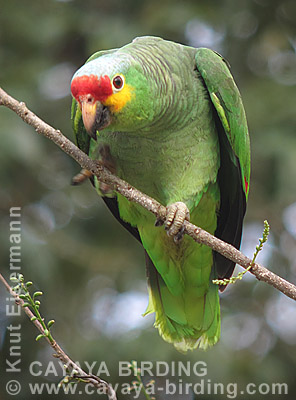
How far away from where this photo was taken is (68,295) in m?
4.26

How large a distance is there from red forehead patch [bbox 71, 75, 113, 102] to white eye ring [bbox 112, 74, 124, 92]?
2 centimetres

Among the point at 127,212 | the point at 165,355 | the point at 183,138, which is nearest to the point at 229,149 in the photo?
the point at 183,138

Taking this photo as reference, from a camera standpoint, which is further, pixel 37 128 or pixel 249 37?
pixel 249 37

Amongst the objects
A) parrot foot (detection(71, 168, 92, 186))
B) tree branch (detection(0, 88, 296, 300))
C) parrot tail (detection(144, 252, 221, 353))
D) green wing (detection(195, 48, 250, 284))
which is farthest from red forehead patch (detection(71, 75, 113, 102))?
parrot tail (detection(144, 252, 221, 353))

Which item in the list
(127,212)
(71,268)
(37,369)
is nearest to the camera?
(127,212)

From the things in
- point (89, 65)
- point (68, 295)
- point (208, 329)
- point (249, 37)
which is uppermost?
point (249, 37)

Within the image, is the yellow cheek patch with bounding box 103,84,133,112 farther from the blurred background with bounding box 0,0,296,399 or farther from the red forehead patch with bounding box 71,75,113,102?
the blurred background with bounding box 0,0,296,399

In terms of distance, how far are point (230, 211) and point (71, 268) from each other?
176cm

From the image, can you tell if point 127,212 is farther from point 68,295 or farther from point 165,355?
point 68,295

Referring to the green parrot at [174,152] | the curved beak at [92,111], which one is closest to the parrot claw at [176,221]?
the green parrot at [174,152]

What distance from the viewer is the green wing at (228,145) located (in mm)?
2432

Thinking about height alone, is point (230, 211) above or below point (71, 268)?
below

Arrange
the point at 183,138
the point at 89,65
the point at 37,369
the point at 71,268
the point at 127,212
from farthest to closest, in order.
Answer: the point at 71,268 < the point at 37,369 < the point at 127,212 < the point at 183,138 < the point at 89,65

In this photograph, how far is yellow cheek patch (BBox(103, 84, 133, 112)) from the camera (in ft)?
6.33
